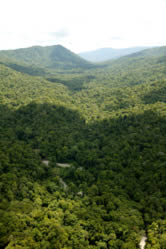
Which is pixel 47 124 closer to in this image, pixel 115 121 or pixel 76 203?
pixel 115 121

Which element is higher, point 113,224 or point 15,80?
point 15,80

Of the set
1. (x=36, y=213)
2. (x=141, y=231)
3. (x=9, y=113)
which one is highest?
(x=9, y=113)

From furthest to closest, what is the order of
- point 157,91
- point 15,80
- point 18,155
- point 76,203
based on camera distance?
point 15,80
point 157,91
point 18,155
point 76,203

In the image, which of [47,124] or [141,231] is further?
[47,124]

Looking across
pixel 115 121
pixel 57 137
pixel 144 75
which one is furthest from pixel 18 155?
pixel 144 75

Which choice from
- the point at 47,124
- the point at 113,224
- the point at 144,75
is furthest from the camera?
the point at 144,75

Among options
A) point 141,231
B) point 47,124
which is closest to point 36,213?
point 141,231

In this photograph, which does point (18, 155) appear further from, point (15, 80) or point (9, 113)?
point (15, 80)
